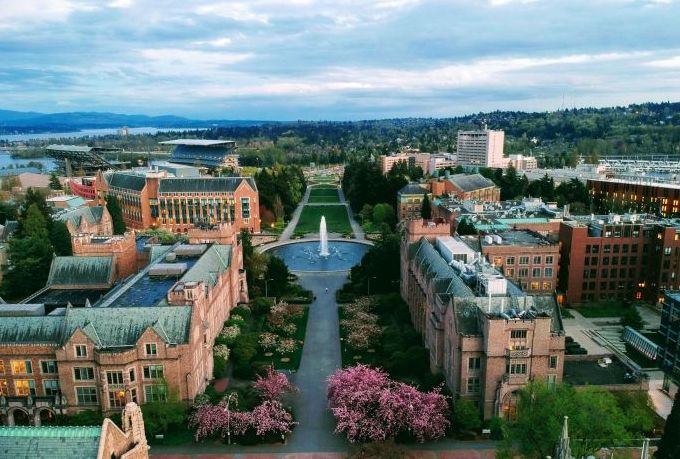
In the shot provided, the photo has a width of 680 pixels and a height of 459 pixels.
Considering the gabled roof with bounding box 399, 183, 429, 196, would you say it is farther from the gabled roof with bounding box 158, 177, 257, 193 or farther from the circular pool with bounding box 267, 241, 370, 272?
the gabled roof with bounding box 158, 177, 257, 193

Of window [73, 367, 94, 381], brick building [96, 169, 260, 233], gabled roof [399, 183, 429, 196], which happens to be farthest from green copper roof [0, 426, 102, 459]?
gabled roof [399, 183, 429, 196]

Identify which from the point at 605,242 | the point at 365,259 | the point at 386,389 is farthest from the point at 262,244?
the point at 386,389

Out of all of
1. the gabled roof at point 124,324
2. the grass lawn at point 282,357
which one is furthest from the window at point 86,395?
the grass lawn at point 282,357

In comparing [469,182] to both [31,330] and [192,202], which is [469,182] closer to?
[192,202]

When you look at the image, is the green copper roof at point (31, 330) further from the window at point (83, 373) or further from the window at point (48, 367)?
the window at point (83, 373)

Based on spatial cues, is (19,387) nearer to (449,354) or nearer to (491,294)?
(449,354)

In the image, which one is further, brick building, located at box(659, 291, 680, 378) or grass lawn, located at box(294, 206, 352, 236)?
grass lawn, located at box(294, 206, 352, 236)

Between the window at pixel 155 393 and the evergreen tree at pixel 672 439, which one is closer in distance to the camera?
the evergreen tree at pixel 672 439
